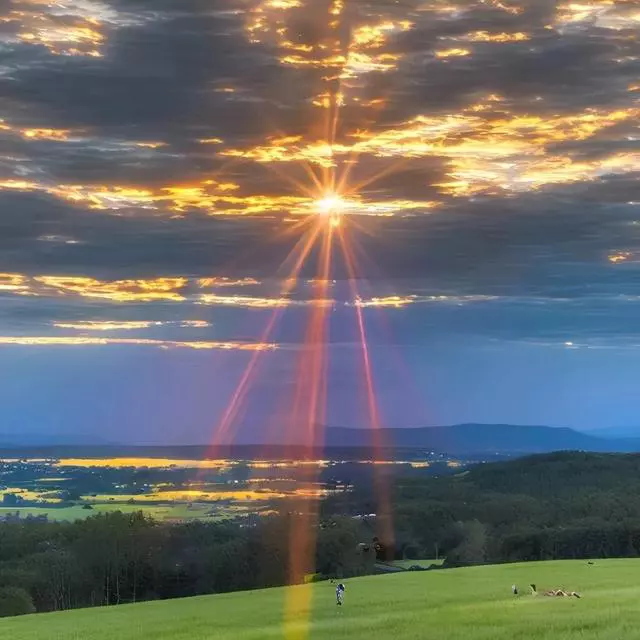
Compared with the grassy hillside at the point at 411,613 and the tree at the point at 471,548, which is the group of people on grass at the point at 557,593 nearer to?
the grassy hillside at the point at 411,613

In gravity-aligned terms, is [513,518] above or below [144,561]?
below

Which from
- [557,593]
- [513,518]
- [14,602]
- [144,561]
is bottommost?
[14,602]

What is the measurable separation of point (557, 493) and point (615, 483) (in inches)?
800

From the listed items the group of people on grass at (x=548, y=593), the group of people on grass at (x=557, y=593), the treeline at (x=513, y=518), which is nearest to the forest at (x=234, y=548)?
the treeline at (x=513, y=518)

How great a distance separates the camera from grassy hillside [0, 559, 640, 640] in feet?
93.3

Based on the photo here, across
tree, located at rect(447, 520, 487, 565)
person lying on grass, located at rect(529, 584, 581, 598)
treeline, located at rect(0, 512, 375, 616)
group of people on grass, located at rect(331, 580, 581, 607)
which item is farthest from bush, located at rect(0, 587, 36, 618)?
person lying on grass, located at rect(529, 584, 581, 598)

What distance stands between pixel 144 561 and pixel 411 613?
60.8 metres

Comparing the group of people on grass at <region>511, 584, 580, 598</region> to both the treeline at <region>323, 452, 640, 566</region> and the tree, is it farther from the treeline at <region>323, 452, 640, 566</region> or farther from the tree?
the treeline at <region>323, 452, 640, 566</region>

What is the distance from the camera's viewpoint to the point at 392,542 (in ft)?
363

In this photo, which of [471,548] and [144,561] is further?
[471,548]

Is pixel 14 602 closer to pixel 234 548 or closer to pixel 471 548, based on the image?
pixel 234 548

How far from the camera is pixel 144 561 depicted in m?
90.5

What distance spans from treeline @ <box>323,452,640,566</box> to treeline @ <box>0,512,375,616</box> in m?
12.9

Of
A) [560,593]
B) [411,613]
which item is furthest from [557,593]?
[411,613]
